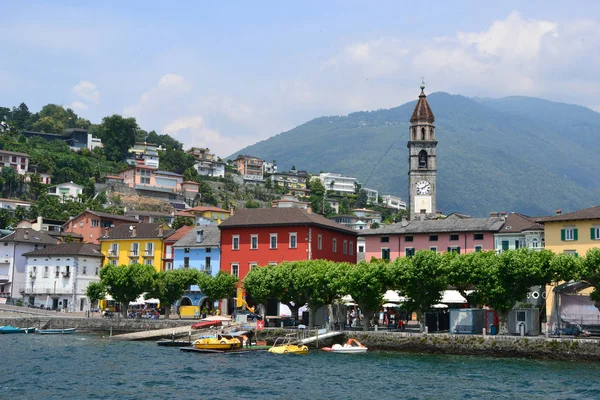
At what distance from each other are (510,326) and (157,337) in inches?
1177

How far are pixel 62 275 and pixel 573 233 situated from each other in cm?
5968

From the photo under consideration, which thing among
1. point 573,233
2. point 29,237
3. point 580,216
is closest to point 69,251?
point 29,237

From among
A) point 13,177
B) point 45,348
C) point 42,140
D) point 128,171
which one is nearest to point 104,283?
point 45,348

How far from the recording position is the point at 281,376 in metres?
42.2

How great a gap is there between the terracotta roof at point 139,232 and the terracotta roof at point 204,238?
593 cm

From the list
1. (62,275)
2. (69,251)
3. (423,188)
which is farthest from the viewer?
(423,188)

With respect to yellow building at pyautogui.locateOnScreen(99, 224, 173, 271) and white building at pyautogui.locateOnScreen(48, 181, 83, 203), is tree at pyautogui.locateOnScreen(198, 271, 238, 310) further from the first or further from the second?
white building at pyautogui.locateOnScreen(48, 181, 83, 203)

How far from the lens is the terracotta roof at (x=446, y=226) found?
7544cm

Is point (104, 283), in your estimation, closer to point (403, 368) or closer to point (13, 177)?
point (403, 368)

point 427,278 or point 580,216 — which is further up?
point 580,216

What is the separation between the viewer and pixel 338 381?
→ 40500 millimetres

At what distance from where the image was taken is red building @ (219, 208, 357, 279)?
245 ft

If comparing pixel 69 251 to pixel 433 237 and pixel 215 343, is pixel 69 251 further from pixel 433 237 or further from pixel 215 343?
pixel 433 237

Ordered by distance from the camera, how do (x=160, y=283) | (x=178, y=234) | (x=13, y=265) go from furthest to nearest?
(x=13, y=265)
(x=178, y=234)
(x=160, y=283)
